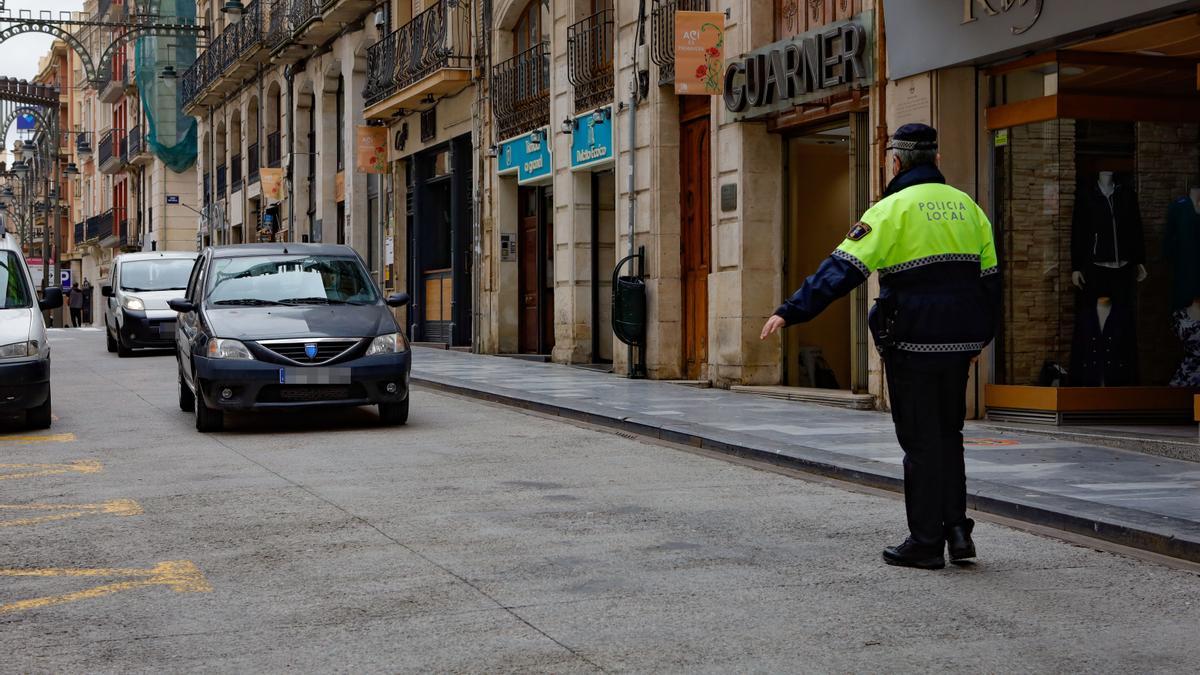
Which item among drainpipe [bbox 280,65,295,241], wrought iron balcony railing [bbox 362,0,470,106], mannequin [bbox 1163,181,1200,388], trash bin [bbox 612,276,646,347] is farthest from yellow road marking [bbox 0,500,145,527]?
drainpipe [bbox 280,65,295,241]

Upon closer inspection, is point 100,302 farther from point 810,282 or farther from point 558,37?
point 810,282

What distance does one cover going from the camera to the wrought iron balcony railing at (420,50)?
25.0 meters

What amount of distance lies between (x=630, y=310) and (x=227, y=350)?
699 cm

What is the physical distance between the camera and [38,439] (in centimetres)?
1180

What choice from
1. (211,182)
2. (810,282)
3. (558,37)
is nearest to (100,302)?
(211,182)

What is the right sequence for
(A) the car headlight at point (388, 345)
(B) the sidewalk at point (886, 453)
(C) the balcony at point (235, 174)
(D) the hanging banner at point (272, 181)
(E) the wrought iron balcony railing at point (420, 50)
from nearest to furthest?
(B) the sidewalk at point (886, 453) < (A) the car headlight at point (388, 345) < (E) the wrought iron balcony railing at point (420, 50) < (D) the hanging banner at point (272, 181) < (C) the balcony at point (235, 174)

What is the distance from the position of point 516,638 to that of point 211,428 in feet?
25.3

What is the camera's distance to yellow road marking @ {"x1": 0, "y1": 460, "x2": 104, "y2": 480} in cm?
956

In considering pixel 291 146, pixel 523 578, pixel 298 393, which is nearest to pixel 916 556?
pixel 523 578

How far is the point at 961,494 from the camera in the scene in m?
6.33

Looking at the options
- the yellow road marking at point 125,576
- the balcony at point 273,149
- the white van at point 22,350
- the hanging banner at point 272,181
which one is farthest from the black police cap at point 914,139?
the balcony at point 273,149

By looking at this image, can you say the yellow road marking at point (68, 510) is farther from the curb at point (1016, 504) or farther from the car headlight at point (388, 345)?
the curb at point (1016, 504)

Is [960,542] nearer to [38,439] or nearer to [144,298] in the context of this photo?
[38,439]

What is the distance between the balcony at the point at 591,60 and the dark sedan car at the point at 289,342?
7340mm
